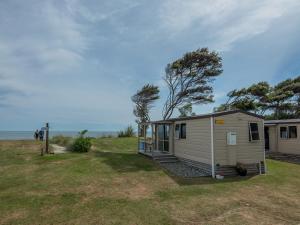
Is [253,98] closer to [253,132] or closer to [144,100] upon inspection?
[144,100]

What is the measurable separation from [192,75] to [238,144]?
17.0m

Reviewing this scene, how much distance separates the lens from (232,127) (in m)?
11.5

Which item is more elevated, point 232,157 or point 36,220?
point 232,157

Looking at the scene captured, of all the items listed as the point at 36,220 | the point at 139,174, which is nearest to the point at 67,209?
the point at 36,220

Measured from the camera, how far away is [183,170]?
11.9 meters

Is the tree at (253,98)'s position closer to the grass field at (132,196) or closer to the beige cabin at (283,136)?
the beige cabin at (283,136)

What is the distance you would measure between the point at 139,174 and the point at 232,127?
5.06 meters

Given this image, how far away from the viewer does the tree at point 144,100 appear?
1294 inches

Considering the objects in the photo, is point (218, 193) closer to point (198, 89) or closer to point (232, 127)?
point (232, 127)

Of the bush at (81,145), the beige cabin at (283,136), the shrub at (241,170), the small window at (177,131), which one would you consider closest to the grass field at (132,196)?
the shrub at (241,170)

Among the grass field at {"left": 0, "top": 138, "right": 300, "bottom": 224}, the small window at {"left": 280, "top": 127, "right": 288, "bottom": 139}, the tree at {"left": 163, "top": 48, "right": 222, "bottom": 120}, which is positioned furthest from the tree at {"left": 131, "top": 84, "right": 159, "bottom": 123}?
the grass field at {"left": 0, "top": 138, "right": 300, "bottom": 224}

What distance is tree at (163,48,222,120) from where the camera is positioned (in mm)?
26062

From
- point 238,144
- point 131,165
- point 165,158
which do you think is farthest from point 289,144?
point 131,165

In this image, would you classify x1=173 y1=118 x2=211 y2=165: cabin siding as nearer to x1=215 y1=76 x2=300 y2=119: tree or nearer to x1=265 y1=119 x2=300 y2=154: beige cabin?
x1=265 y1=119 x2=300 y2=154: beige cabin
